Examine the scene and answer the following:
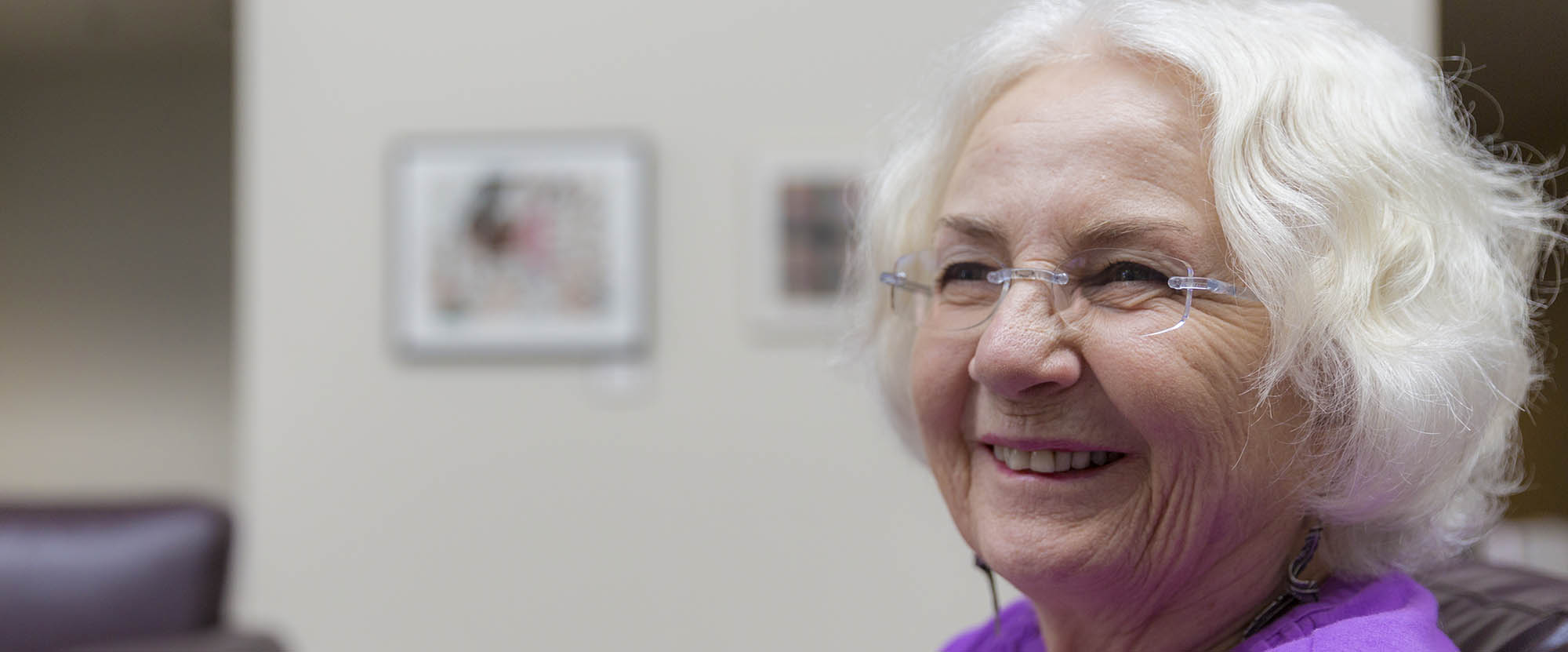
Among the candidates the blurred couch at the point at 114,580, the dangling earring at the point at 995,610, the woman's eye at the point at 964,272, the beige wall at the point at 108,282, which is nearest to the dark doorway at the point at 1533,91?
the dangling earring at the point at 995,610

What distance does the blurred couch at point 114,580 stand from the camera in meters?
2.82

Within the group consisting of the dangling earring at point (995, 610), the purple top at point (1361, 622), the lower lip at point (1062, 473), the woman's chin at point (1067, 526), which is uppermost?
the lower lip at point (1062, 473)

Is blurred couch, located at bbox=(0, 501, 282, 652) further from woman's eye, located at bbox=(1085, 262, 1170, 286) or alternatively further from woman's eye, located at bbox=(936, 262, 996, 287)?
woman's eye, located at bbox=(1085, 262, 1170, 286)

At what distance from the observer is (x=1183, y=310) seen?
0.97 meters

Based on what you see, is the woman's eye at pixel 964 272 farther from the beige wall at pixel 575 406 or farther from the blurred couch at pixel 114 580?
the beige wall at pixel 575 406

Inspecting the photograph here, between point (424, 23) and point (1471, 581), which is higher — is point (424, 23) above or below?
above

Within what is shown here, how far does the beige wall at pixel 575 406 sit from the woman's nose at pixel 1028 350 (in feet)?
8.20

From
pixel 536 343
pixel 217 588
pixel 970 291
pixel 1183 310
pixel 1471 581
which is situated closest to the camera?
pixel 1183 310

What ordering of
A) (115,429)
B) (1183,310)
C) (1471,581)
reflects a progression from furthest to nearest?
(115,429) < (1471,581) < (1183,310)

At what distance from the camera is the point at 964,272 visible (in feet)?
3.76

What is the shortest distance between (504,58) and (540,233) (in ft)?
1.79

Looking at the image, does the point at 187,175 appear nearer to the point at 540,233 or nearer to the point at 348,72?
the point at 348,72

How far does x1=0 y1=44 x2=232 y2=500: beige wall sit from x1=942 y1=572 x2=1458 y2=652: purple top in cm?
641

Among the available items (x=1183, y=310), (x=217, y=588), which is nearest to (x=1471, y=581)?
(x=1183, y=310)
